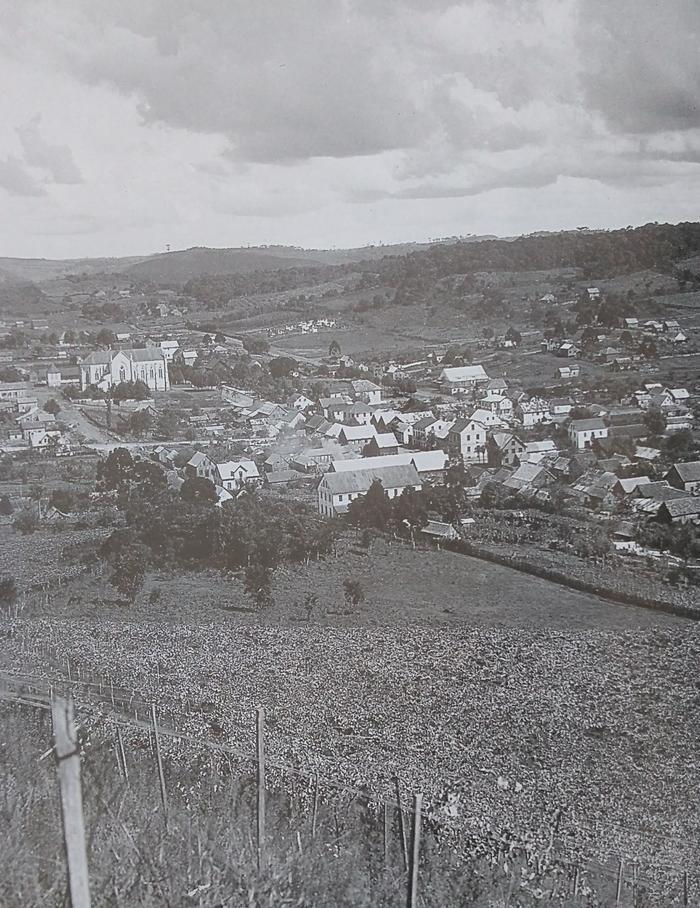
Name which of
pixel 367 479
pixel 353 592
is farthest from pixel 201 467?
pixel 353 592

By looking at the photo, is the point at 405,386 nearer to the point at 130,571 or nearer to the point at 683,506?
the point at 683,506

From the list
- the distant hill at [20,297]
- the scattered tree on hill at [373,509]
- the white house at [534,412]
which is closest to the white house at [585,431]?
the white house at [534,412]

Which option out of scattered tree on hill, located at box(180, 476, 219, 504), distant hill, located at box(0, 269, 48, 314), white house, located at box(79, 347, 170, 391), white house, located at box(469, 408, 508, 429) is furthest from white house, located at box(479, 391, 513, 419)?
distant hill, located at box(0, 269, 48, 314)

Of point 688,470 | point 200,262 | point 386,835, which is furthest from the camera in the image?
point 200,262

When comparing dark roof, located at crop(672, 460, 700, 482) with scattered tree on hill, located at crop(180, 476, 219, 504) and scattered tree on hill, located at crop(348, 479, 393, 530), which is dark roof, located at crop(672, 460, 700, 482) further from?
scattered tree on hill, located at crop(180, 476, 219, 504)

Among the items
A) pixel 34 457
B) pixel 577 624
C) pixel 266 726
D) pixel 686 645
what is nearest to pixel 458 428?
pixel 577 624

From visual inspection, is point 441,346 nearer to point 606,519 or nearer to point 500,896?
point 606,519
